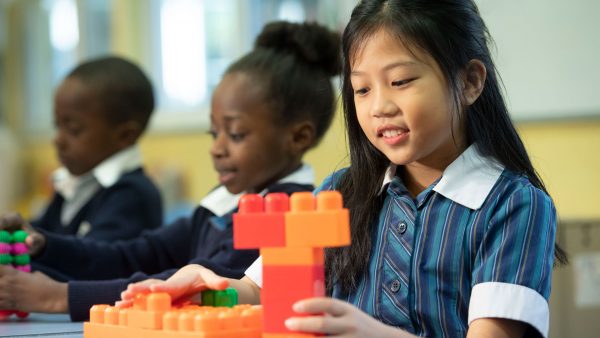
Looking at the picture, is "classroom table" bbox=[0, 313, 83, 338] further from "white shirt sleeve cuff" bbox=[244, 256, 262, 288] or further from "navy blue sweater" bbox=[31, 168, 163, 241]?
"navy blue sweater" bbox=[31, 168, 163, 241]

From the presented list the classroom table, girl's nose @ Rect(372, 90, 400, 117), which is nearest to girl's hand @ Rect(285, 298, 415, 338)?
girl's nose @ Rect(372, 90, 400, 117)

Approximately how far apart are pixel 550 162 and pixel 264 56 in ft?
4.32

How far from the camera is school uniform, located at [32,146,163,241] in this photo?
6.39 feet

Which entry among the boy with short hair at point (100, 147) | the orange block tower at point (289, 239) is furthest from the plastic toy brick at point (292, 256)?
the boy with short hair at point (100, 147)

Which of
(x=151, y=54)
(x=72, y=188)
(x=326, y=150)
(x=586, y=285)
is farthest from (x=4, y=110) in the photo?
(x=586, y=285)

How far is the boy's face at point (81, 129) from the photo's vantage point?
219 centimetres

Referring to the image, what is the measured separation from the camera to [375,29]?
1084 mm

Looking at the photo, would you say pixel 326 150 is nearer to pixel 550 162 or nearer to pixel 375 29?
pixel 550 162

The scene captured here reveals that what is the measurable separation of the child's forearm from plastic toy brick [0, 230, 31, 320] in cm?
46

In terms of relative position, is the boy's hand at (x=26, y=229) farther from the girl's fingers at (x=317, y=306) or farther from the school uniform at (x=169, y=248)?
the girl's fingers at (x=317, y=306)

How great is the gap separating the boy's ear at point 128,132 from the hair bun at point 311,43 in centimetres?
63

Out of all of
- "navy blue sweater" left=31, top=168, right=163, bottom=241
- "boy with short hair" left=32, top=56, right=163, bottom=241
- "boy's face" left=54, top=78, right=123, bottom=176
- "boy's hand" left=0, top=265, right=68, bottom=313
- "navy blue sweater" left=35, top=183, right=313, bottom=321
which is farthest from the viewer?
"boy's face" left=54, top=78, right=123, bottom=176

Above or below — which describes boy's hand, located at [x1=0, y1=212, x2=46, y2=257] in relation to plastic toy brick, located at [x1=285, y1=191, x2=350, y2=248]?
below

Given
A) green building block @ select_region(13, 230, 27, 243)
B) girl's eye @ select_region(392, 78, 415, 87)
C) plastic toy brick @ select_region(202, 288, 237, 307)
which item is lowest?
green building block @ select_region(13, 230, 27, 243)
